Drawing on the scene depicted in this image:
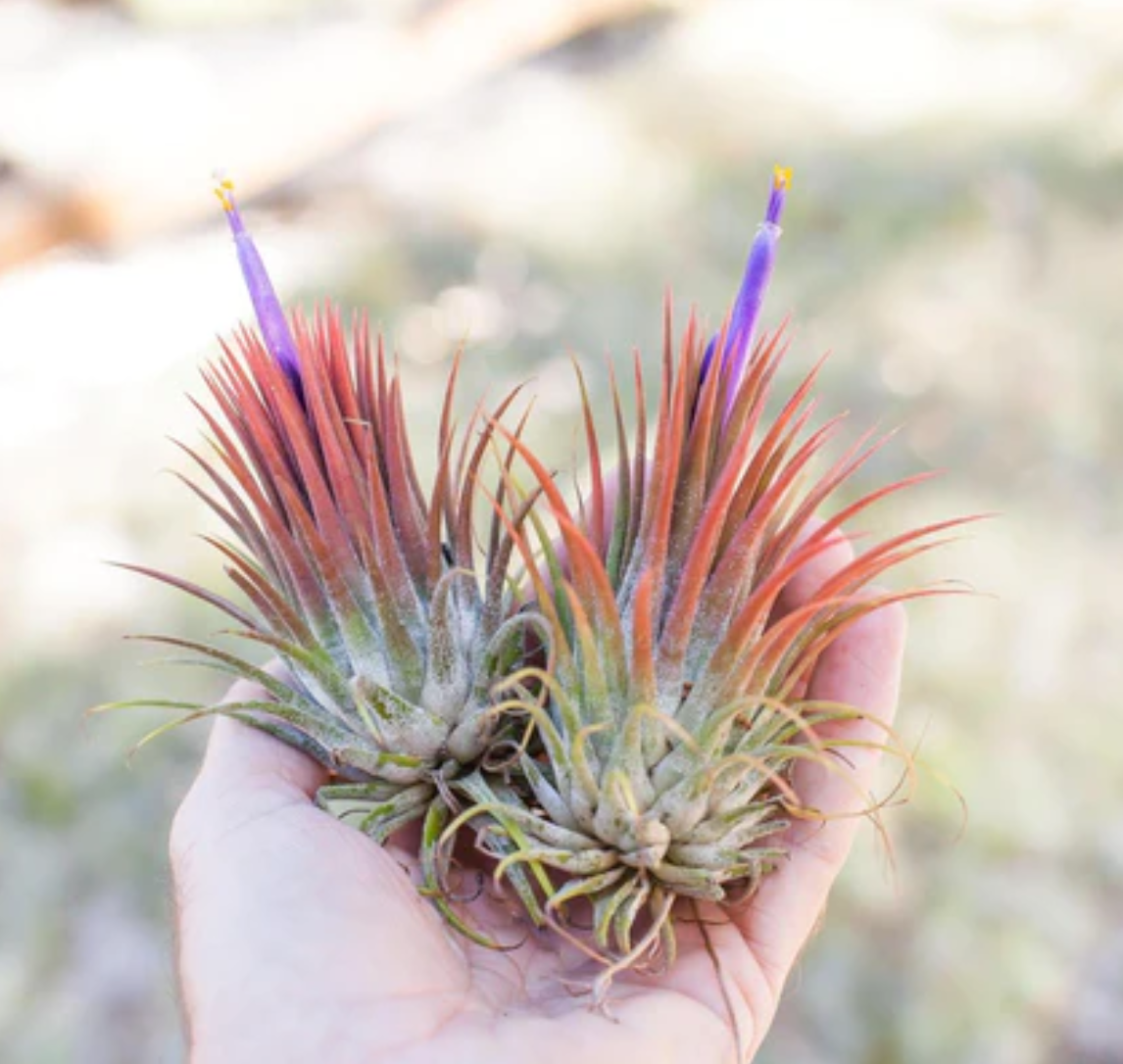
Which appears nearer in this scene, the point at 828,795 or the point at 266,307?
the point at 266,307

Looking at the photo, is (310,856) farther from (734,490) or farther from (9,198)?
(9,198)

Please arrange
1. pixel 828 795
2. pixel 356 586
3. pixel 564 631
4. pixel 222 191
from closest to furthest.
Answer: pixel 564 631, pixel 356 586, pixel 222 191, pixel 828 795

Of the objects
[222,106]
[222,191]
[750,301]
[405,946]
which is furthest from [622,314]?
[405,946]

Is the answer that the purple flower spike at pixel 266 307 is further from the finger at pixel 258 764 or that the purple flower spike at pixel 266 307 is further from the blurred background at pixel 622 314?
the blurred background at pixel 622 314

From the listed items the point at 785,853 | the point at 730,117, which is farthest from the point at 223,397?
the point at 730,117

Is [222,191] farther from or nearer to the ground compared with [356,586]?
farther from the ground

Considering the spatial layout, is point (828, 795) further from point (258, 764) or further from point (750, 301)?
point (258, 764)

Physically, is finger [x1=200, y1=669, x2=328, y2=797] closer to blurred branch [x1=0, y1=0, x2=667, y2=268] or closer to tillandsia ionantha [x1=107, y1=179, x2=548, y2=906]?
tillandsia ionantha [x1=107, y1=179, x2=548, y2=906]
